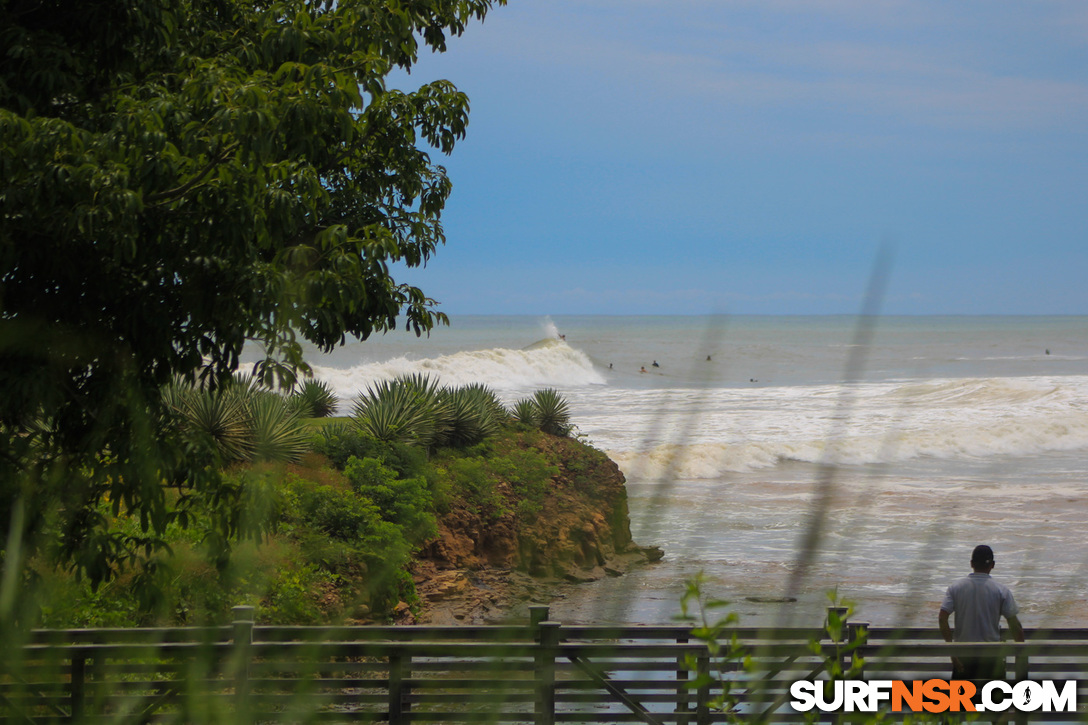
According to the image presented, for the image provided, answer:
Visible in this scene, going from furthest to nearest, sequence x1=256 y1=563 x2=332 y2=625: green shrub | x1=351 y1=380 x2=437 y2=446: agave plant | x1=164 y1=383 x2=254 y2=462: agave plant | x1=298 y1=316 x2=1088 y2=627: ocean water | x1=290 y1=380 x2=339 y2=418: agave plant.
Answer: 1. x1=290 y1=380 x2=339 y2=418: agave plant
2. x1=351 y1=380 x2=437 y2=446: agave plant
3. x1=164 y1=383 x2=254 y2=462: agave plant
4. x1=256 y1=563 x2=332 y2=625: green shrub
5. x1=298 y1=316 x2=1088 y2=627: ocean water

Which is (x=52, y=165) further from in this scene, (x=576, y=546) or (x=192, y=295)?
(x=576, y=546)

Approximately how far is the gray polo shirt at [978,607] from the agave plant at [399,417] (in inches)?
424

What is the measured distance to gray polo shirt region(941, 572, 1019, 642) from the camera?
22.1 feet

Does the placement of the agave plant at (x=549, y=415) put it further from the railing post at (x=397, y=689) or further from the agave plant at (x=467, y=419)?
the railing post at (x=397, y=689)

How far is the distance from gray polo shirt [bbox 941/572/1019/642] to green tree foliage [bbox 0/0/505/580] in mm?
4587

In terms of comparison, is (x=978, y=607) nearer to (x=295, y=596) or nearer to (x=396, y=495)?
(x=295, y=596)

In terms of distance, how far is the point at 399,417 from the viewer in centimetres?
1662

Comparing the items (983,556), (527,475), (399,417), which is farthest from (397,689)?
(527,475)

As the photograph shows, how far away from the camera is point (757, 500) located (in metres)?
25.3

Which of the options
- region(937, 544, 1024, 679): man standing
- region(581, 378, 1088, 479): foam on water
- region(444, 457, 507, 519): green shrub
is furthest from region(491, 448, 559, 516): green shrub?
region(937, 544, 1024, 679): man standing

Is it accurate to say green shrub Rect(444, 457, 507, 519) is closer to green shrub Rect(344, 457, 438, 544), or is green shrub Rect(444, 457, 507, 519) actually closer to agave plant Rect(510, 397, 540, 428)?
green shrub Rect(344, 457, 438, 544)

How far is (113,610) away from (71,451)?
5.39 meters

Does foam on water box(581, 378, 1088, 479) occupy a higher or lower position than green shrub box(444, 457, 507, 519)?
higher

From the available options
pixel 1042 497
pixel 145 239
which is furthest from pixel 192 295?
pixel 1042 497
